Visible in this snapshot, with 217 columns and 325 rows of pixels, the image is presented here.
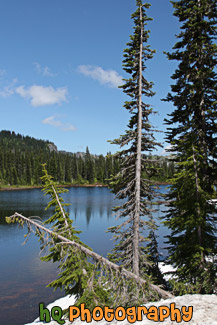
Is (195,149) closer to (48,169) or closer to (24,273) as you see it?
(24,273)

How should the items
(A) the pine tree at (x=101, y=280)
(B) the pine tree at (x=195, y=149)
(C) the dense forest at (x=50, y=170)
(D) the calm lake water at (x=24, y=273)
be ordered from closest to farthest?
(A) the pine tree at (x=101, y=280) < (B) the pine tree at (x=195, y=149) < (D) the calm lake water at (x=24, y=273) < (C) the dense forest at (x=50, y=170)

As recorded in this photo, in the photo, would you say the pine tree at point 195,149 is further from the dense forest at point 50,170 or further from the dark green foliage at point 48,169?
the dark green foliage at point 48,169

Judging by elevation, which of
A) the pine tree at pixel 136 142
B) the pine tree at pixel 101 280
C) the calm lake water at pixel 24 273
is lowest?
the calm lake water at pixel 24 273

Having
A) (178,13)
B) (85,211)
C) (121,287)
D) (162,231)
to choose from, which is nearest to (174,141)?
(178,13)

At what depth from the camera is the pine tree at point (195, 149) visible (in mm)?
11352

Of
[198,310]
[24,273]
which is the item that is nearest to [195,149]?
[198,310]

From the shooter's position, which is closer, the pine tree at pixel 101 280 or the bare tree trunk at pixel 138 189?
the pine tree at pixel 101 280

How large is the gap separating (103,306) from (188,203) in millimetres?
5805

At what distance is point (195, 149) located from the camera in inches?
469

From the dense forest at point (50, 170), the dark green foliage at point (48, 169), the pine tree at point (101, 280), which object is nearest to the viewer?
the pine tree at point (101, 280)

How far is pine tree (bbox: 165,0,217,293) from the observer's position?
1135cm

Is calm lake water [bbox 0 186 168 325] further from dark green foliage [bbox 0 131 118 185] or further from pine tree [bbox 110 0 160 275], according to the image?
dark green foliage [bbox 0 131 118 185]

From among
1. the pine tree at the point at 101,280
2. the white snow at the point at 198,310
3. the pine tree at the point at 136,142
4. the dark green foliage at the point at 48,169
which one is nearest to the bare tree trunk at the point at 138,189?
the pine tree at the point at 136,142

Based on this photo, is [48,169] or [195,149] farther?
[48,169]
